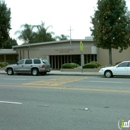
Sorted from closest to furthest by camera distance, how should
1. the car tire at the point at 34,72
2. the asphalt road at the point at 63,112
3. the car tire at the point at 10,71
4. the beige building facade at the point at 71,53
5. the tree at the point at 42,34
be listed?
the asphalt road at the point at 63,112 → the car tire at the point at 34,72 → the car tire at the point at 10,71 → the beige building facade at the point at 71,53 → the tree at the point at 42,34

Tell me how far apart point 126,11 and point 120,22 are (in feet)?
5.27

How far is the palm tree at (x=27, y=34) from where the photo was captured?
60.9 metres

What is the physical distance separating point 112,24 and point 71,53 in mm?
11097

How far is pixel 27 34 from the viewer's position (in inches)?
2398

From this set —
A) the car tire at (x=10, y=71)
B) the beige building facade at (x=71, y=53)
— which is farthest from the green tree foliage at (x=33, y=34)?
the car tire at (x=10, y=71)

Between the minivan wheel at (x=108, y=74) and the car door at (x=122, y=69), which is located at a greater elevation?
the car door at (x=122, y=69)

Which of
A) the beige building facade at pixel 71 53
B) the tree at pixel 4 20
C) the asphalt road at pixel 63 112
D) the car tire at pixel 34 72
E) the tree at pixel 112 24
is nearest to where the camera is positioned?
the asphalt road at pixel 63 112

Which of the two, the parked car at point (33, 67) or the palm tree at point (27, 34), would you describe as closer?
the parked car at point (33, 67)

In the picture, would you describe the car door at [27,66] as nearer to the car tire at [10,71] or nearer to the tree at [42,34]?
the car tire at [10,71]

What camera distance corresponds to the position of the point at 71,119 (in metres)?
6.29

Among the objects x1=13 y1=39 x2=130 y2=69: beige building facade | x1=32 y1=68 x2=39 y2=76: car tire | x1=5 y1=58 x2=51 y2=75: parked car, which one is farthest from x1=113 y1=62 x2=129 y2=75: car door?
x1=13 y1=39 x2=130 y2=69: beige building facade

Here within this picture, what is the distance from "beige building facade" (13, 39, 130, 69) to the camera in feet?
110

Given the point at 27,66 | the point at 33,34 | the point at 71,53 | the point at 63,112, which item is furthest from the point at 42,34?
the point at 63,112

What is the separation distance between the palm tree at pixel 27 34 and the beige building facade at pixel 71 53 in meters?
21.5
